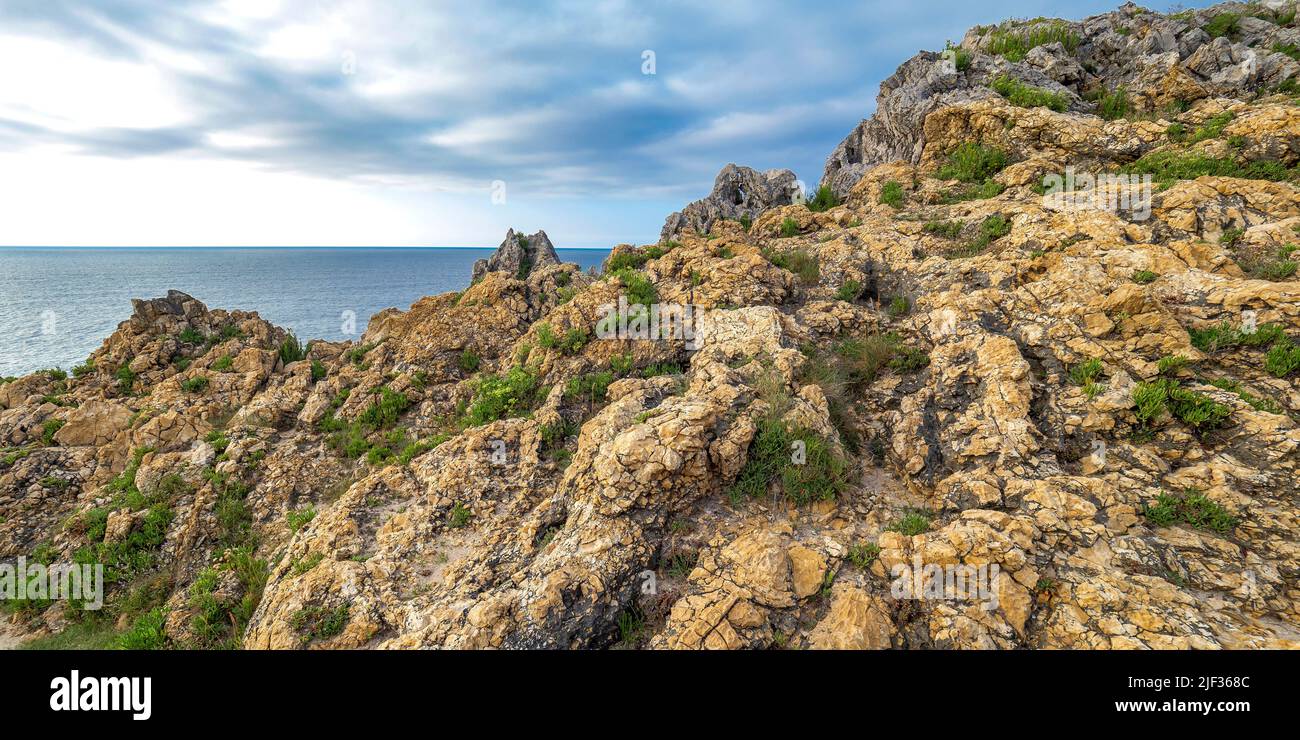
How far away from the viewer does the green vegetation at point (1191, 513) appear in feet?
21.2

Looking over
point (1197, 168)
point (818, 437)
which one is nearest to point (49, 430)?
point (818, 437)

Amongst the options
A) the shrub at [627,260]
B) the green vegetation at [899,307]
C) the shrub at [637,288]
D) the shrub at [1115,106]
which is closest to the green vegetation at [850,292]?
the green vegetation at [899,307]

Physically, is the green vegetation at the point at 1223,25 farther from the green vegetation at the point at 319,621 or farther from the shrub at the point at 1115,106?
the green vegetation at the point at 319,621

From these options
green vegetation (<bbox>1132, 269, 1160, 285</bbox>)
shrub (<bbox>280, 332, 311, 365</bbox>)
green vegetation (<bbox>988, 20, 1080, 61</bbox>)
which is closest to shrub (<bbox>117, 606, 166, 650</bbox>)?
shrub (<bbox>280, 332, 311, 365</bbox>)

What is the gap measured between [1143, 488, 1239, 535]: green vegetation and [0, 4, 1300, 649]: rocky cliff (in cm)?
3

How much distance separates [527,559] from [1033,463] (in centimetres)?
888

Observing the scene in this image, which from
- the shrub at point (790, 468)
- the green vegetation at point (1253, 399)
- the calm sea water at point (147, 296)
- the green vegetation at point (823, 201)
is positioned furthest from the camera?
the calm sea water at point (147, 296)

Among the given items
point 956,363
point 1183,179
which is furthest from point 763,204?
point 956,363

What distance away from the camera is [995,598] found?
232 inches

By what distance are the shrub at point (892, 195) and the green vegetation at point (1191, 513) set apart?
13.9m

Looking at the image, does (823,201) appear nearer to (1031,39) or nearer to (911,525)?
(1031,39)

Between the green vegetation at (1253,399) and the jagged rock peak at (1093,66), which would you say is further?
the jagged rock peak at (1093,66)

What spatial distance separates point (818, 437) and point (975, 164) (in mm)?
16380
